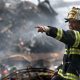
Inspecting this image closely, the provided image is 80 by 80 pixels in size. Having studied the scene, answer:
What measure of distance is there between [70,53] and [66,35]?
61 centimetres

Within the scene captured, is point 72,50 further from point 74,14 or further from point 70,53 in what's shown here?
point 74,14

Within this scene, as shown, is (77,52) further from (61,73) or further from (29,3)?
(29,3)

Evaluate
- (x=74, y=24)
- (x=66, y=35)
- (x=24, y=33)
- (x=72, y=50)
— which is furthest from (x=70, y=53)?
(x=24, y=33)

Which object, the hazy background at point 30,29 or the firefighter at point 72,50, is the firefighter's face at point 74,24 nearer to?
the firefighter at point 72,50

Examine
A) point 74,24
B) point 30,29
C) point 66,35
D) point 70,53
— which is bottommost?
point 70,53

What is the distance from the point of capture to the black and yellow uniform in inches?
221

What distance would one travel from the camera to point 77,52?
6.11m

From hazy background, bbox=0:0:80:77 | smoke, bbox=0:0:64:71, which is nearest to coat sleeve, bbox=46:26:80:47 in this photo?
hazy background, bbox=0:0:80:77

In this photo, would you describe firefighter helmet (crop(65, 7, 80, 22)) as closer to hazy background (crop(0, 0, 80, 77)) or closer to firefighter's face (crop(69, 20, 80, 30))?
firefighter's face (crop(69, 20, 80, 30))

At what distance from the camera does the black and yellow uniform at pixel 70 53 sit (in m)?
5.60

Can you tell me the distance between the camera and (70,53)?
243 inches

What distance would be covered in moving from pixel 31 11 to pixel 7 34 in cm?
293

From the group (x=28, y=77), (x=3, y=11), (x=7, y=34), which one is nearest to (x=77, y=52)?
(x=28, y=77)

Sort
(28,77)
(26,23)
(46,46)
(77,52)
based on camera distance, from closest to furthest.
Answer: (77,52) → (28,77) → (46,46) → (26,23)
